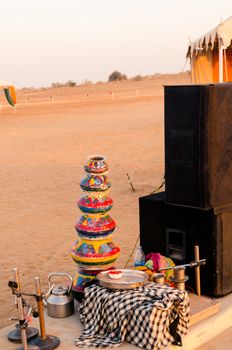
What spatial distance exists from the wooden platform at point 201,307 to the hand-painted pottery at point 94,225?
0.91 meters

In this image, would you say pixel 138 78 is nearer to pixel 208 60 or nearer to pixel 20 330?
pixel 208 60

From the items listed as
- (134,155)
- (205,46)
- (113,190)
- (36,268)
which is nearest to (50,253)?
(36,268)

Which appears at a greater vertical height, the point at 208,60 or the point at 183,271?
the point at 208,60

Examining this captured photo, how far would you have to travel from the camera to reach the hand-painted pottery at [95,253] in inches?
185

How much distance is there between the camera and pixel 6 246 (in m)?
7.62

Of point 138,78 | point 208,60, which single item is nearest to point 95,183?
point 208,60

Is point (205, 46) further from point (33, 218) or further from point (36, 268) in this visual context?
point (36, 268)

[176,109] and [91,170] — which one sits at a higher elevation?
[176,109]

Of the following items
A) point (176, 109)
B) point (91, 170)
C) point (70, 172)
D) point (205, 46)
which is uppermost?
point (205, 46)

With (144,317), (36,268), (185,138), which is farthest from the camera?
(36,268)

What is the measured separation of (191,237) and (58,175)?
8.40 m

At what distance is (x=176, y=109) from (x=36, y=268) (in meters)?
2.65

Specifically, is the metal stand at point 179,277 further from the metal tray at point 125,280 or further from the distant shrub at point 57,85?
the distant shrub at point 57,85

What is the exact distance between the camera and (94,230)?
15.5 ft
